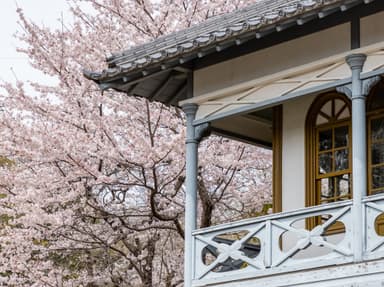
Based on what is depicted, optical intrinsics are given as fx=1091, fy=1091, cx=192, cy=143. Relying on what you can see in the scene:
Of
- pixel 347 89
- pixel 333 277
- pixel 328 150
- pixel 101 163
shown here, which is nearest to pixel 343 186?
pixel 328 150

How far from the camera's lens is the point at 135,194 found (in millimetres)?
21953

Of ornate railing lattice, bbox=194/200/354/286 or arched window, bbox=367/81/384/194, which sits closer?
ornate railing lattice, bbox=194/200/354/286

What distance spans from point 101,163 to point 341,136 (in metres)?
6.52

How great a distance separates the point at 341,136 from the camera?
14867 millimetres

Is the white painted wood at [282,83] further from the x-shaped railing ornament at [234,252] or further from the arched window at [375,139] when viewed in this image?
the x-shaped railing ornament at [234,252]

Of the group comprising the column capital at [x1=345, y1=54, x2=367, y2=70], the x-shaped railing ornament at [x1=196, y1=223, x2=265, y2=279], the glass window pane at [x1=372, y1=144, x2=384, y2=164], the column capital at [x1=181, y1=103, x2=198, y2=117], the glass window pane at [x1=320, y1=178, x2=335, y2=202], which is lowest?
the x-shaped railing ornament at [x1=196, y1=223, x2=265, y2=279]

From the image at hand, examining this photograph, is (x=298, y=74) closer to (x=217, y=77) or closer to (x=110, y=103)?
(x=217, y=77)

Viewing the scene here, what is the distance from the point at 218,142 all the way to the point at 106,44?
10.2 ft

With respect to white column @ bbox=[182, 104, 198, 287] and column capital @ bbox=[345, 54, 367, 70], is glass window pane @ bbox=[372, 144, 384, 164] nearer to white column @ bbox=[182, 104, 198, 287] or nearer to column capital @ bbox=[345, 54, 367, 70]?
column capital @ bbox=[345, 54, 367, 70]

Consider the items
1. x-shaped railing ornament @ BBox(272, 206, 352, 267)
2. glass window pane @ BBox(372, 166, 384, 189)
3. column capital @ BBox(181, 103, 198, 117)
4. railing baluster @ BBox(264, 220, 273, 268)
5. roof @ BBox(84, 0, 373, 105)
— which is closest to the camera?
x-shaped railing ornament @ BBox(272, 206, 352, 267)

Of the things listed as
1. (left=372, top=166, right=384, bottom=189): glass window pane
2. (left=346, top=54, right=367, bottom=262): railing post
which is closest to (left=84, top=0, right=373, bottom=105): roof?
(left=346, top=54, right=367, bottom=262): railing post

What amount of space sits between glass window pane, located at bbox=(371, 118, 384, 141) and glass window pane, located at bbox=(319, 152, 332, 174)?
767 mm

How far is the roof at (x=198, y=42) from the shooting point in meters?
12.8

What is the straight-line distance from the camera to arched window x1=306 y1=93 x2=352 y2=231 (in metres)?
14.8
